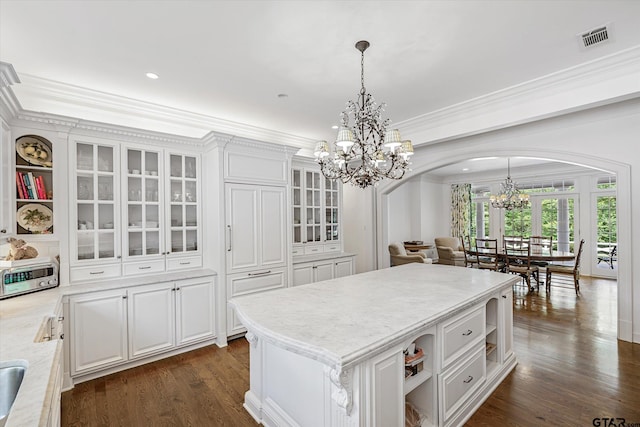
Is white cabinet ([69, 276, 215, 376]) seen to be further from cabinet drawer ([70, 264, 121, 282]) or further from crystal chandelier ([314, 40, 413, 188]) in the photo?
crystal chandelier ([314, 40, 413, 188])

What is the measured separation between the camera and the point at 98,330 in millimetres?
2822

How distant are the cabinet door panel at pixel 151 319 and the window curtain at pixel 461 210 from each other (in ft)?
28.2

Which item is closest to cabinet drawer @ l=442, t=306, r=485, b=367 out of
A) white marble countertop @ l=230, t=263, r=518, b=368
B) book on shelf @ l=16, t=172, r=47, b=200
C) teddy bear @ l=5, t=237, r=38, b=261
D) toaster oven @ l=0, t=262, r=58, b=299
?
white marble countertop @ l=230, t=263, r=518, b=368

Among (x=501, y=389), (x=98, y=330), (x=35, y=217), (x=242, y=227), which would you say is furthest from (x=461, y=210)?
(x=35, y=217)

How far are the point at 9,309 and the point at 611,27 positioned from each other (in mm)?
5057

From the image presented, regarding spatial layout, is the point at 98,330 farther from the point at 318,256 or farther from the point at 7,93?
the point at 318,256

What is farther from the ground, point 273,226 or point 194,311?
point 273,226

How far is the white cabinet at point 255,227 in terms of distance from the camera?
3.65 metres

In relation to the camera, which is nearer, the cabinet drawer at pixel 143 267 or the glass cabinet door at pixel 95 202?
the glass cabinet door at pixel 95 202

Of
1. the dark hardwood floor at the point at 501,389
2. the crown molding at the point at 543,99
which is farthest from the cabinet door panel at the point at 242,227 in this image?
the crown molding at the point at 543,99

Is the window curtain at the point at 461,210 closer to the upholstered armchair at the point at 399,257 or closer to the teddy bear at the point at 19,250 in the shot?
the upholstered armchair at the point at 399,257

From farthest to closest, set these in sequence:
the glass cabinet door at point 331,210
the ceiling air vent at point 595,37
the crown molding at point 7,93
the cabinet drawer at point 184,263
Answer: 1. the glass cabinet door at point 331,210
2. the cabinet drawer at point 184,263
3. the ceiling air vent at point 595,37
4. the crown molding at point 7,93

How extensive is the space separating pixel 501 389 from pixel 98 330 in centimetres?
369

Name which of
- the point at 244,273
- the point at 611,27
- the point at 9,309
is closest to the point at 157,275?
the point at 244,273
